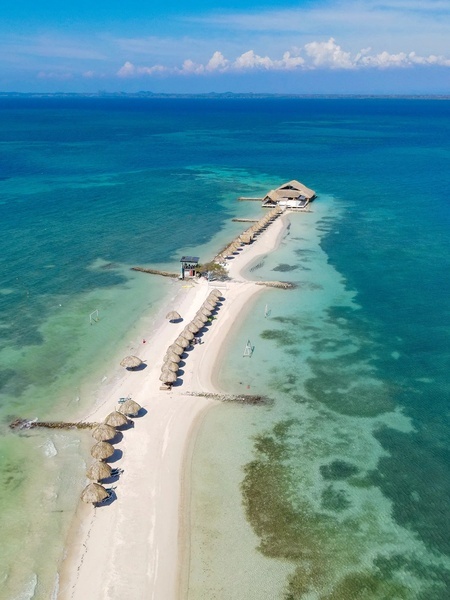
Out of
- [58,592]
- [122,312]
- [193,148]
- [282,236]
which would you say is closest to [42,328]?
[122,312]

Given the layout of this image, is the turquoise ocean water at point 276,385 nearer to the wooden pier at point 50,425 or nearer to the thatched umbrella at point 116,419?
the wooden pier at point 50,425

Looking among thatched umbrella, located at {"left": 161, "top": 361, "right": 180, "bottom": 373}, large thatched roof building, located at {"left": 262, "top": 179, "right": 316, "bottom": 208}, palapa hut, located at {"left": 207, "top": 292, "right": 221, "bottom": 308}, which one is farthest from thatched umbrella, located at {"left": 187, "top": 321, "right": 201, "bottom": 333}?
large thatched roof building, located at {"left": 262, "top": 179, "right": 316, "bottom": 208}

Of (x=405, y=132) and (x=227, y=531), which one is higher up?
(x=405, y=132)

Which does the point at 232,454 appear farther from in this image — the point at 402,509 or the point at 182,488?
the point at 402,509

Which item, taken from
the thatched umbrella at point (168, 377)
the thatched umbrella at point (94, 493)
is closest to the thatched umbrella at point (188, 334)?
the thatched umbrella at point (168, 377)

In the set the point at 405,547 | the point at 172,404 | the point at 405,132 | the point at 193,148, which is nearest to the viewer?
the point at 405,547

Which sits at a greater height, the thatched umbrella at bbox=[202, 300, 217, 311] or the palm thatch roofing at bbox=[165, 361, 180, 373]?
the thatched umbrella at bbox=[202, 300, 217, 311]

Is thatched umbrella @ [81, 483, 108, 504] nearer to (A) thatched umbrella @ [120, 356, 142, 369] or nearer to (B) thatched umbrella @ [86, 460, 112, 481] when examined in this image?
(B) thatched umbrella @ [86, 460, 112, 481]
